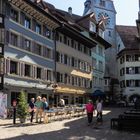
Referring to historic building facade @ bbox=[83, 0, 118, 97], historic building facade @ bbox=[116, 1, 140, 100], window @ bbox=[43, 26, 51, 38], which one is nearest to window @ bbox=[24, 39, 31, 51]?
window @ bbox=[43, 26, 51, 38]

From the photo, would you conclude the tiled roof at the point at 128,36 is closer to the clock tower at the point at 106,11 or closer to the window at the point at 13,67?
the clock tower at the point at 106,11

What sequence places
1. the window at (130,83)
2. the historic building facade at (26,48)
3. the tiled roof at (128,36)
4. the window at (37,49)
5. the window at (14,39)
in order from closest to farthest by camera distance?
the historic building facade at (26,48) < the window at (14,39) < the window at (37,49) < the window at (130,83) < the tiled roof at (128,36)

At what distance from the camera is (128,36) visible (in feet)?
282

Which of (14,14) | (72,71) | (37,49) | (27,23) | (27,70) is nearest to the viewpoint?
(14,14)

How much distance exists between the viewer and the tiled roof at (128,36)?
8100cm

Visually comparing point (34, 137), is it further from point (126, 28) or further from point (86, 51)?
point (126, 28)

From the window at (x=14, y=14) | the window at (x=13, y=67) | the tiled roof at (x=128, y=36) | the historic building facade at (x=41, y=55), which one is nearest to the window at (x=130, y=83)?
the tiled roof at (x=128, y=36)

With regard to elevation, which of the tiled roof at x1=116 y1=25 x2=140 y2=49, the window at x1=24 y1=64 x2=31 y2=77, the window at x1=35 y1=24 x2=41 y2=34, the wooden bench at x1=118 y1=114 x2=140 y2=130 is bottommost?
the wooden bench at x1=118 y1=114 x2=140 y2=130

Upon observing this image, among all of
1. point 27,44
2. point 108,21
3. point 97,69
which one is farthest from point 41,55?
point 108,21

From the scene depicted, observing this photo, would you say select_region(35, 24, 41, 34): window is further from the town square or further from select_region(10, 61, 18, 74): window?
select_region(10, 61, 18, 74): window

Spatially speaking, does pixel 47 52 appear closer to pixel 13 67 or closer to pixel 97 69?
pixel 13 67

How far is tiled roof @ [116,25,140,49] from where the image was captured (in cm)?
8100

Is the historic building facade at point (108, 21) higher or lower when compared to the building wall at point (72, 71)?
higher

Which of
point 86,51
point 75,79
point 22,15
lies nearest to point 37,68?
point 22,15
